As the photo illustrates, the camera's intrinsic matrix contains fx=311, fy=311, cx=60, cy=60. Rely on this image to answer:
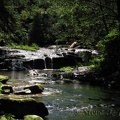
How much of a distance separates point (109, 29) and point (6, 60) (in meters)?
12.5

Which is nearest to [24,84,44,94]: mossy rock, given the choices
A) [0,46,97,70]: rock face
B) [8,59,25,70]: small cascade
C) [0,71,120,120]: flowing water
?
[0,71,120,120]: flowing water

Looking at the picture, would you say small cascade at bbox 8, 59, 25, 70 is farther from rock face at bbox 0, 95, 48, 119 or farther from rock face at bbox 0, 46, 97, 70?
rock face at bbox 0, 95, 48, 119

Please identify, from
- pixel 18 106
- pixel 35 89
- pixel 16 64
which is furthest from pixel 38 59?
pixel 18 106

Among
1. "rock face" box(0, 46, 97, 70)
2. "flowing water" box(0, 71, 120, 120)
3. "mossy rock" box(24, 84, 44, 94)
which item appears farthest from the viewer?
"rock face" box(0, 46, 97, 70)

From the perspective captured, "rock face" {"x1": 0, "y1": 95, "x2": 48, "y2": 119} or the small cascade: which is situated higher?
the small cascade

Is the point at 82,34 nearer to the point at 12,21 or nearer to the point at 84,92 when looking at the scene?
the point at 84,92

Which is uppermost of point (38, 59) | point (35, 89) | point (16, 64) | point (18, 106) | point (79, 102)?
point (38, 59)

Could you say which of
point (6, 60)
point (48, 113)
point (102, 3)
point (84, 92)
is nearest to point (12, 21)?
point (48, 113)

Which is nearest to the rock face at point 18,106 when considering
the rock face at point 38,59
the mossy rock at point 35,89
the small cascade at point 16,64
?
the mossy rock at point 35,89

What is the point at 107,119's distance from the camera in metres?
13.1

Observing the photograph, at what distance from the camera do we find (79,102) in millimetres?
16422

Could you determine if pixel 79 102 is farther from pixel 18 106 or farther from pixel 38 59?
pixel 38 59

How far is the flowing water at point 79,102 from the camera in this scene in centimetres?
1361

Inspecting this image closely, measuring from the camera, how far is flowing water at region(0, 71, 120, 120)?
44.7 ft
